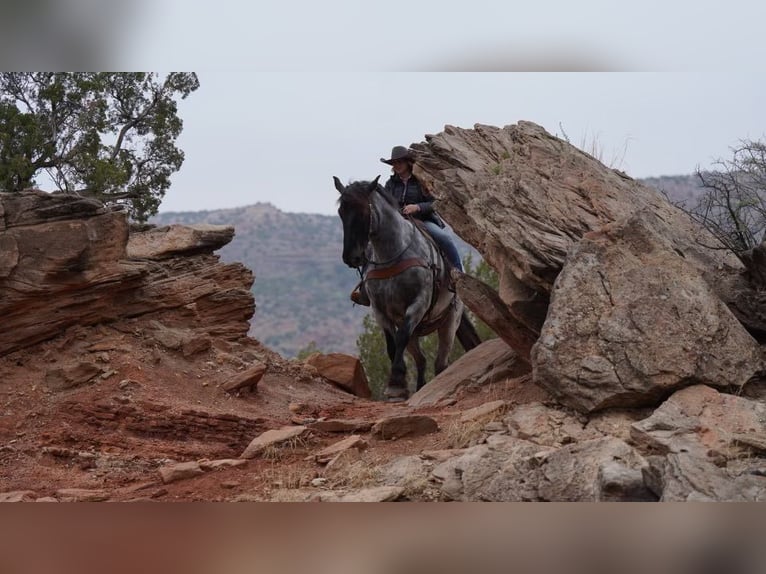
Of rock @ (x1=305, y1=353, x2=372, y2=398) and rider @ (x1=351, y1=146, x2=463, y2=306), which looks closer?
rider @ (x1=351, y1=146, x2=463, y2=306)

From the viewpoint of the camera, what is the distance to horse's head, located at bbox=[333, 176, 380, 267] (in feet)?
37.2

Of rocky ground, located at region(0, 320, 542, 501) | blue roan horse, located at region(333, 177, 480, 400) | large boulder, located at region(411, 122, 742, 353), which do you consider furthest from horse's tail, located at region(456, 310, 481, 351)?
large boulder, located at region(411, 122, 742, 353)

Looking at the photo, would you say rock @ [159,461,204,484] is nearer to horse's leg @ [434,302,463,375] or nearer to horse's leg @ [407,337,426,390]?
horse's leg @ [407,337,426,390]

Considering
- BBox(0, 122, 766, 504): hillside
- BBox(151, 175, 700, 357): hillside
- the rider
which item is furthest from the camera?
BBox(151, 175, 700, 357): hillside

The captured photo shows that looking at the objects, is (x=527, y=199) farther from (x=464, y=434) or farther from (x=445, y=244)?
(x=445, y=244)

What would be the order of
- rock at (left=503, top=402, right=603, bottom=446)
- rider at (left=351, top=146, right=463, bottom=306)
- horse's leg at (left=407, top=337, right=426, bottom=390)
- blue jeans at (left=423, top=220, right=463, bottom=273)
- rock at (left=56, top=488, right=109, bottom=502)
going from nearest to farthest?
rock at (left=56, top=488, right=109, bottom=502), rock at (left=503, top=402, right=603, bottom=446), rider at (left=351, top=146, right=463, bottom=306), blue jeans at (left=423, top=220, right=463, bottom=273), horse's leg at (left=407, top=337, right=426, bottom=390)

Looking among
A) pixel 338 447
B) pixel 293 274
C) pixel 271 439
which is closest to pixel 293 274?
pixel 293 274

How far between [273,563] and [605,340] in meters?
3.74

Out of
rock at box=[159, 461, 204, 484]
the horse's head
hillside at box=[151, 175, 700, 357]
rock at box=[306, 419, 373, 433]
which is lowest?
rock at box=[159, 461, 204, 484]

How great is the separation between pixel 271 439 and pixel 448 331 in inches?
217

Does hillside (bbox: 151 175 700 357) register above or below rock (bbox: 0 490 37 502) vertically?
above

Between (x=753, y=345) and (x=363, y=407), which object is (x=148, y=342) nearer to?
(x=363, y=407)

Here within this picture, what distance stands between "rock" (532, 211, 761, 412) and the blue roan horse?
367 cm

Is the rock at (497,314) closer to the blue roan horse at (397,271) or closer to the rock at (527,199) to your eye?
the rock at (527,199)
